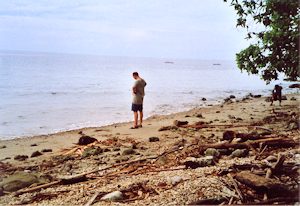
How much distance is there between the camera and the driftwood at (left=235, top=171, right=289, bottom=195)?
15.8ft

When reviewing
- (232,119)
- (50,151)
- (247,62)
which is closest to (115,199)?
(50,151)

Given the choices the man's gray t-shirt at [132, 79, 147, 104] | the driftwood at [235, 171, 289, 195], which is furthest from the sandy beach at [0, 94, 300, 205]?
the man's gray t-shirt at [132, 79, 147, 104]

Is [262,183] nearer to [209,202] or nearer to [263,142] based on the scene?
[209,202]

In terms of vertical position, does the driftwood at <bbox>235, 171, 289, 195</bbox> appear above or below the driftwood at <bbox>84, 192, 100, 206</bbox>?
above

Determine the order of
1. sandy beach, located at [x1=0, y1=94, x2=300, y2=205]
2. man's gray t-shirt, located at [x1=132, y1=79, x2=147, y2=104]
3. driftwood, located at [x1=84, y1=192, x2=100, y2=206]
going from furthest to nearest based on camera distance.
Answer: man's gray t-shirt, located at [x1=132, y1=79, x2=147, y2=104] < sandy beach, located at [x1=0, y1=94, x2=300, y2=205] < driftwood, located at [x1=84, y1=192, x2=100, y2=206]

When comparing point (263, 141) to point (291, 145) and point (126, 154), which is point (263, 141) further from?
point (126, 154)

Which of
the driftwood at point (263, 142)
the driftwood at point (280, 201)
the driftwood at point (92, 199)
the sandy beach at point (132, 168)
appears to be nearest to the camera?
the driftwood at point (280, 201)

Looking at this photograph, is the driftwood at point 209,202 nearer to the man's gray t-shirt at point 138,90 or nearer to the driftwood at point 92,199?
the driftwood at point 92,199

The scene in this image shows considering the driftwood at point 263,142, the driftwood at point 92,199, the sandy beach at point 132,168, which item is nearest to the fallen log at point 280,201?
the sandy beach at point 132,168

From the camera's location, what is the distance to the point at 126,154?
31.4 feet

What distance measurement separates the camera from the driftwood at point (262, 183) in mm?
4801

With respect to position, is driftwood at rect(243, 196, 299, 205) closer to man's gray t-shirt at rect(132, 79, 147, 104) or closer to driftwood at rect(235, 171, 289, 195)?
driftwood at rect(235, 171, 289, 195)

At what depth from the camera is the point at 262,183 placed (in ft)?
16.2

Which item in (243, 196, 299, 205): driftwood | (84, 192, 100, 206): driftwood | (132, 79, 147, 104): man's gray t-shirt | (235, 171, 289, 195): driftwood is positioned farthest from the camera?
(132, 79, 147, 104): man's gray t-shirt
